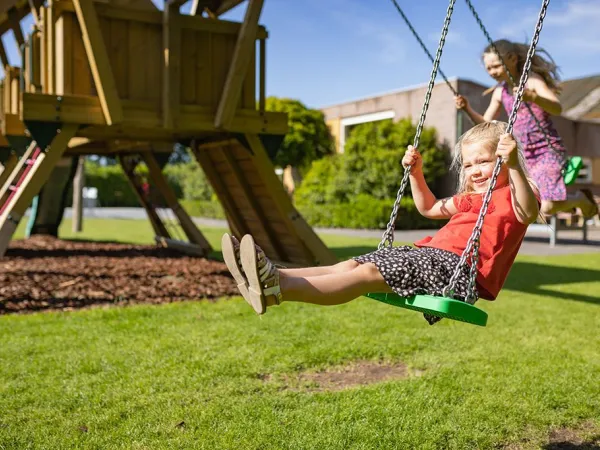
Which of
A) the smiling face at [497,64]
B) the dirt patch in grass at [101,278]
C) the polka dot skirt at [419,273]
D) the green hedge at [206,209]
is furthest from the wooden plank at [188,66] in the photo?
the green hedge at [206,209]

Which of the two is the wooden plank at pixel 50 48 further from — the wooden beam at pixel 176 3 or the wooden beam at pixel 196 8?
the wooden beam at pixel 196 8

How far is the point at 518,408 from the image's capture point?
11.4ft

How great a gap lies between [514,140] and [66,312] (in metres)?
4.67

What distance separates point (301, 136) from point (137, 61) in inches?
807

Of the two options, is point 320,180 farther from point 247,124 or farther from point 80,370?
point 80,370

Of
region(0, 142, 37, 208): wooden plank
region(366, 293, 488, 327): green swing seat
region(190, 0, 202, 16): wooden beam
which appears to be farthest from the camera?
region(190, 0, 202, 16): wooden beam

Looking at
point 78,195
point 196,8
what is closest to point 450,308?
→ point 196,8

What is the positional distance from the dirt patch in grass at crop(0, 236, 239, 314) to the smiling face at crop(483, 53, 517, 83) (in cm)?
378

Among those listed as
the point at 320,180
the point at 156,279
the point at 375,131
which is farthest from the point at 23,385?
the point at 320,180

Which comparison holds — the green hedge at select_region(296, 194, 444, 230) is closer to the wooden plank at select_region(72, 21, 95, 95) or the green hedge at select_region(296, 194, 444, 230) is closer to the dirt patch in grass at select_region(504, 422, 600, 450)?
the wooden plank at select_region(72, 21, 95, 95)

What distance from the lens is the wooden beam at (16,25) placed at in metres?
10.6

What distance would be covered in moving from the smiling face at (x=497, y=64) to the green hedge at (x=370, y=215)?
1431 centimetres

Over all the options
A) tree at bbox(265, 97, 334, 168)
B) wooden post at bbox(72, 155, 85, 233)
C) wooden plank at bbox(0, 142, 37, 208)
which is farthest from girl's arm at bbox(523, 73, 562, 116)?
tree at bbox(265, 97, 334, 168)

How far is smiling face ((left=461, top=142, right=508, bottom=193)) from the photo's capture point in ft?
10.2
